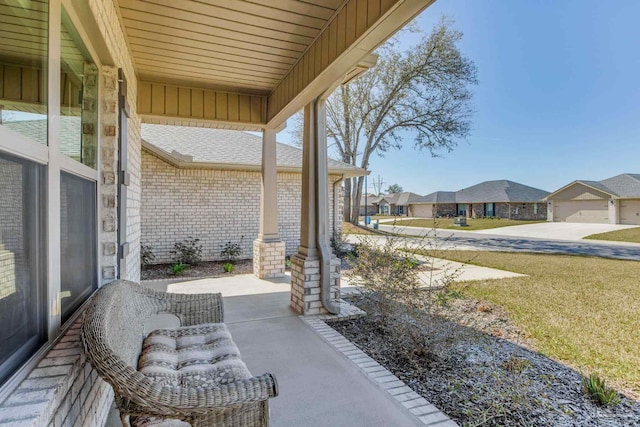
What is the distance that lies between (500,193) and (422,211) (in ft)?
32.6

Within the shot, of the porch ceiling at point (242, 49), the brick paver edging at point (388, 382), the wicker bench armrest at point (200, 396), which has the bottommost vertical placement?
Result: the brick paver edging at point (388, 382)

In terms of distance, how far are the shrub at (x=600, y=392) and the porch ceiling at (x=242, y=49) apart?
317 centimetres

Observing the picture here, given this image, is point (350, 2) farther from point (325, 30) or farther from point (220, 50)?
point (220, 50)

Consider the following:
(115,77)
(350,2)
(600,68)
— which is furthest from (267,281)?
(600,68)

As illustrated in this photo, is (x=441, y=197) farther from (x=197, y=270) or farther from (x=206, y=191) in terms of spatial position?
(x=197, y=270)

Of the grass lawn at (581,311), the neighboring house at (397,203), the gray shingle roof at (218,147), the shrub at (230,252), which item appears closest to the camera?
the grass lawn at (581,311)

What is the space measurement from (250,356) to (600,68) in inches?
1522

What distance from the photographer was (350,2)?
281 cm

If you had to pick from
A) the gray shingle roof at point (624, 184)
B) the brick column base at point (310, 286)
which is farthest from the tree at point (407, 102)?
the gray shingle roof at point (624, 184)

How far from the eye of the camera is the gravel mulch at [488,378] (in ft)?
7.69

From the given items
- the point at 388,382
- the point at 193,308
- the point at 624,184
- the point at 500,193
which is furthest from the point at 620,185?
the point at 193,308

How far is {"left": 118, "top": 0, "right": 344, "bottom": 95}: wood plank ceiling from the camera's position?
2.99 meters

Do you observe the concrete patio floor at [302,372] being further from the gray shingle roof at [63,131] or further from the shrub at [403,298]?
the gray shingle roof at [63,131]

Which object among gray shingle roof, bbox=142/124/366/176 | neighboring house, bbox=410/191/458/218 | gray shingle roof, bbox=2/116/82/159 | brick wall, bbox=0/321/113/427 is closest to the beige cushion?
brick wall, bbox=0/321/113/427
